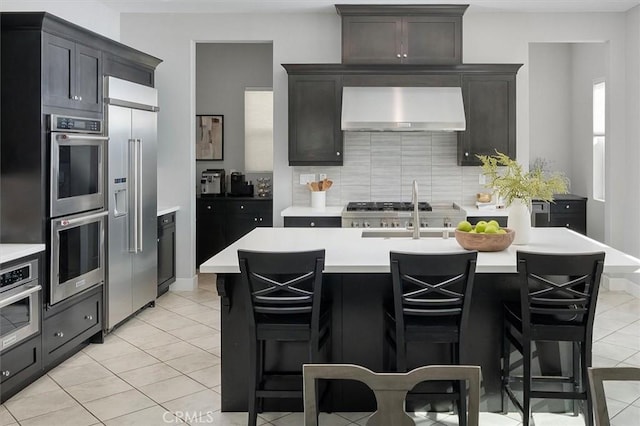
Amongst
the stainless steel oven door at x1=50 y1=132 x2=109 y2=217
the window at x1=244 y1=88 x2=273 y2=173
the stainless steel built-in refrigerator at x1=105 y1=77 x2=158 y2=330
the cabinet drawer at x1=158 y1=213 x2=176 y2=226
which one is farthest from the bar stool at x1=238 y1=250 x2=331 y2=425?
the window at x1=244 y1=88 x2=273 y2=173

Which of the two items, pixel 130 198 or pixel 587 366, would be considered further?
pixel 130 198

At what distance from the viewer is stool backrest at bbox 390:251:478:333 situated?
275cm

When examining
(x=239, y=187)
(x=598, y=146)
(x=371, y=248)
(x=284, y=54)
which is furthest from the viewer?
(x=239, y=187)

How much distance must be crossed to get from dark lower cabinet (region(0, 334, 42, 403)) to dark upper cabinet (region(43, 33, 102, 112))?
1523mm

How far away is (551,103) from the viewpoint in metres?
7.91

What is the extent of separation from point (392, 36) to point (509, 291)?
3385 mm

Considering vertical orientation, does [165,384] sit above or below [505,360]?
below

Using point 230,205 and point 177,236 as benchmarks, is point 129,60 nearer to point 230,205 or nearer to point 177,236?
point 177,236

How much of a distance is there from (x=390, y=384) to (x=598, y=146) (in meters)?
6.86

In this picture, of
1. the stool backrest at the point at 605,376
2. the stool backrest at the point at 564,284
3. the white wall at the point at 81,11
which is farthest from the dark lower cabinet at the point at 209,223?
the stool backrest at the point at 605,376

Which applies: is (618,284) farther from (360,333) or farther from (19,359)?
(19,359)

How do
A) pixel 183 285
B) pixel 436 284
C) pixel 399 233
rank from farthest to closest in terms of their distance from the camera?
pixel 183 285 → pixel 399 233 → pixel 436 284

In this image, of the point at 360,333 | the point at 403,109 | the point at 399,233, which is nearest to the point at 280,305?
the point at 360,333

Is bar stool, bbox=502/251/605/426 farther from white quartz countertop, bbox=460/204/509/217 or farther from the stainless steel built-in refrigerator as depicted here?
the stainless steel built-in refrigerator
